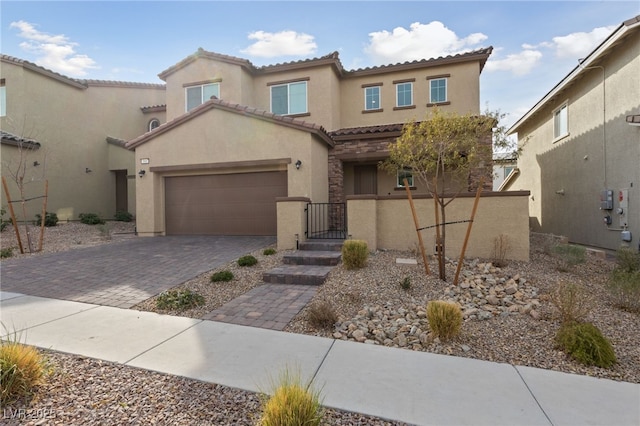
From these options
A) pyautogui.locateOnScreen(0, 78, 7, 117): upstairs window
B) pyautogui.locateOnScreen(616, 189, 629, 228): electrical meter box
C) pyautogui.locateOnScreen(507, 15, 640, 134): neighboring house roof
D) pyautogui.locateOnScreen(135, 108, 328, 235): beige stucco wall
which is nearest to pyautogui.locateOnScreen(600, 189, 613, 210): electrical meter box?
pyautogui.locateOnScreen(616, 189, 629, 228): electrical meter box

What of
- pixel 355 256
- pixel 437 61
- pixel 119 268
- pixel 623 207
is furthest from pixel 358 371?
pixel 437 61

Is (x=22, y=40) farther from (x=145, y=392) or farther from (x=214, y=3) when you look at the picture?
(x=145, y=392)

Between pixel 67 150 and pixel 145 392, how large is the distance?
18.6m

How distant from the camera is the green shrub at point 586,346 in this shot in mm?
3492

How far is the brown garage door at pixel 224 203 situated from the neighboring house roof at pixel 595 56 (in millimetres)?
8109

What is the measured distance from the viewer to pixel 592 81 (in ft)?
37.1

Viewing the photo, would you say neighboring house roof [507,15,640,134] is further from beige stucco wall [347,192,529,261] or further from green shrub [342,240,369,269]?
green shrub [342,240,369,269]

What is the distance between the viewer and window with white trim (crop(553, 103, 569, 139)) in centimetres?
1320

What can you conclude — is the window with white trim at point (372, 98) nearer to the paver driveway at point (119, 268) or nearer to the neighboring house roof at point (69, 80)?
the paver driveway at point (119, 268)

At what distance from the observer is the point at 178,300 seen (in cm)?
537

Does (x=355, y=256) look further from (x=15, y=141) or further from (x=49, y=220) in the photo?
(x=15, y=141)

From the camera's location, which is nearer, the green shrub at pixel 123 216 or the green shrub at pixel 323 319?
the green shrub at pixel 323 319

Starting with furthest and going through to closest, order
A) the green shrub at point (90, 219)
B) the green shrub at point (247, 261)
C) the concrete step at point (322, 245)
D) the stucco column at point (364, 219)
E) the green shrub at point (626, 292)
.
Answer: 1. the green shrub at point (90, 219)
2. the concrete step at point (322, 245)
3. the stucco column at point (364, 219)
4. the green shrub at point (247, 261)
5. the green shrub at point (626, 292)

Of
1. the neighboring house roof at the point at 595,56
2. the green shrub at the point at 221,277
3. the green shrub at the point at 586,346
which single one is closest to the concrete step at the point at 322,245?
the green shrub at the point at 221,277
